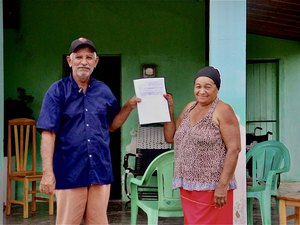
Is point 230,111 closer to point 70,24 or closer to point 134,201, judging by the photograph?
point 134,201

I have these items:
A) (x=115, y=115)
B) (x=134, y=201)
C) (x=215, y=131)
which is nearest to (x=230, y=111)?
(x=215, y=131)

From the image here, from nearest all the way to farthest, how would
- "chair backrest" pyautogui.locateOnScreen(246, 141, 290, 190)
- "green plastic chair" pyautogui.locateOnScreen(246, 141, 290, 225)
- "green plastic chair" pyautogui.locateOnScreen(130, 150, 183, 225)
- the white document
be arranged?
the white document → "green plastic chair" pyautogui.locateOnScreen(130, 150, 183, 225) → "green plastic chair" pyautogui.locateOnScreen(246, 141, 290, 225) → "chair backrest" pyautogui.locateOnScreen(246, 141, 290, 190)

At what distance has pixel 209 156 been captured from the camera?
11.5 ft

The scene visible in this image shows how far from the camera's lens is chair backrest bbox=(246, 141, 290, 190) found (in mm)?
5379

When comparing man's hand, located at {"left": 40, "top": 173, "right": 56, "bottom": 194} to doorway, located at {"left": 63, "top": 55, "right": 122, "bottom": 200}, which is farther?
doorway, located at {"left": 63, "top": 55, "right": 122, "bottom": 200}

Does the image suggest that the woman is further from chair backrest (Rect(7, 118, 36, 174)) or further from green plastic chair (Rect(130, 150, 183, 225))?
chair backrest (Rect(7, 118, 36, 174))

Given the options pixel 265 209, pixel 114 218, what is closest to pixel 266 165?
pixel 265 209

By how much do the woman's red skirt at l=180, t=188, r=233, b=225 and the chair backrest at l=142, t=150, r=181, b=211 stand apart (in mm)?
714


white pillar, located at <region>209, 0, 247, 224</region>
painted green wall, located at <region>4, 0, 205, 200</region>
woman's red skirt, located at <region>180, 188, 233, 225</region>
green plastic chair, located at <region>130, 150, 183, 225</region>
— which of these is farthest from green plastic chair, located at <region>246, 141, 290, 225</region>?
painted green wall, located at <region>4, 0, 205, 200</region>

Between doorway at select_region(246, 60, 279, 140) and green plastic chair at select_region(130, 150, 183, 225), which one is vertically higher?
doorway at select_region(246, 60, 279, 140)

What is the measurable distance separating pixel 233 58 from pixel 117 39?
130 inches

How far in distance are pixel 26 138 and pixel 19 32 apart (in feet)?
5.53

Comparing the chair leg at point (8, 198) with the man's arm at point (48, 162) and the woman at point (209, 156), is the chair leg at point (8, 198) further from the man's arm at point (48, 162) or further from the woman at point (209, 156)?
the woman at point (209, 156)

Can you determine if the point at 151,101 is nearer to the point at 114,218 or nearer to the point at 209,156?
the point at 209,156
